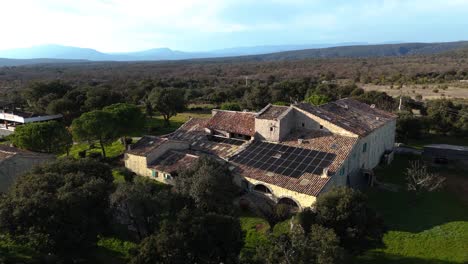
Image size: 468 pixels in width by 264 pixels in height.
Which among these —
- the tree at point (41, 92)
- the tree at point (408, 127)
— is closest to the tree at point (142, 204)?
the tree at point (408, 127)

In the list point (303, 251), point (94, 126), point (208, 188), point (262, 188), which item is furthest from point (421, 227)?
point (94, 126)

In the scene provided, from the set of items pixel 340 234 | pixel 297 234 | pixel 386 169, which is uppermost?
pixel 297 234

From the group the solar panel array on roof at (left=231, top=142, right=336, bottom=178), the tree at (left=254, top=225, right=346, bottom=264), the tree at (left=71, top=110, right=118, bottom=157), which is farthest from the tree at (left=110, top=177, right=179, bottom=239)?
the tree at (left=71, top=110, right=118, bottom=157)

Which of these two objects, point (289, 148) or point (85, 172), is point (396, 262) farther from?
point (85, 172)

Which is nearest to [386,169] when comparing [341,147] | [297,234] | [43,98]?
[341,147]

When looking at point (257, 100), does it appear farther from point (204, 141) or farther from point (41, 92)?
point (41, 92)

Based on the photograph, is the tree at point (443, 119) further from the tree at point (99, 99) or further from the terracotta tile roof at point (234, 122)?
the tree at point (99, 99)

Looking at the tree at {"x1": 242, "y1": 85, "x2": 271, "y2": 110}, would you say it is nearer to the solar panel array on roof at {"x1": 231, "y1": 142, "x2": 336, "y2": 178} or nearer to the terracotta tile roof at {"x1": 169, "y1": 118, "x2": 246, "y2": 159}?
the terracotta tile roof at {"x1": 169, "y1": 118, "x2": 246, "y2": 159}
